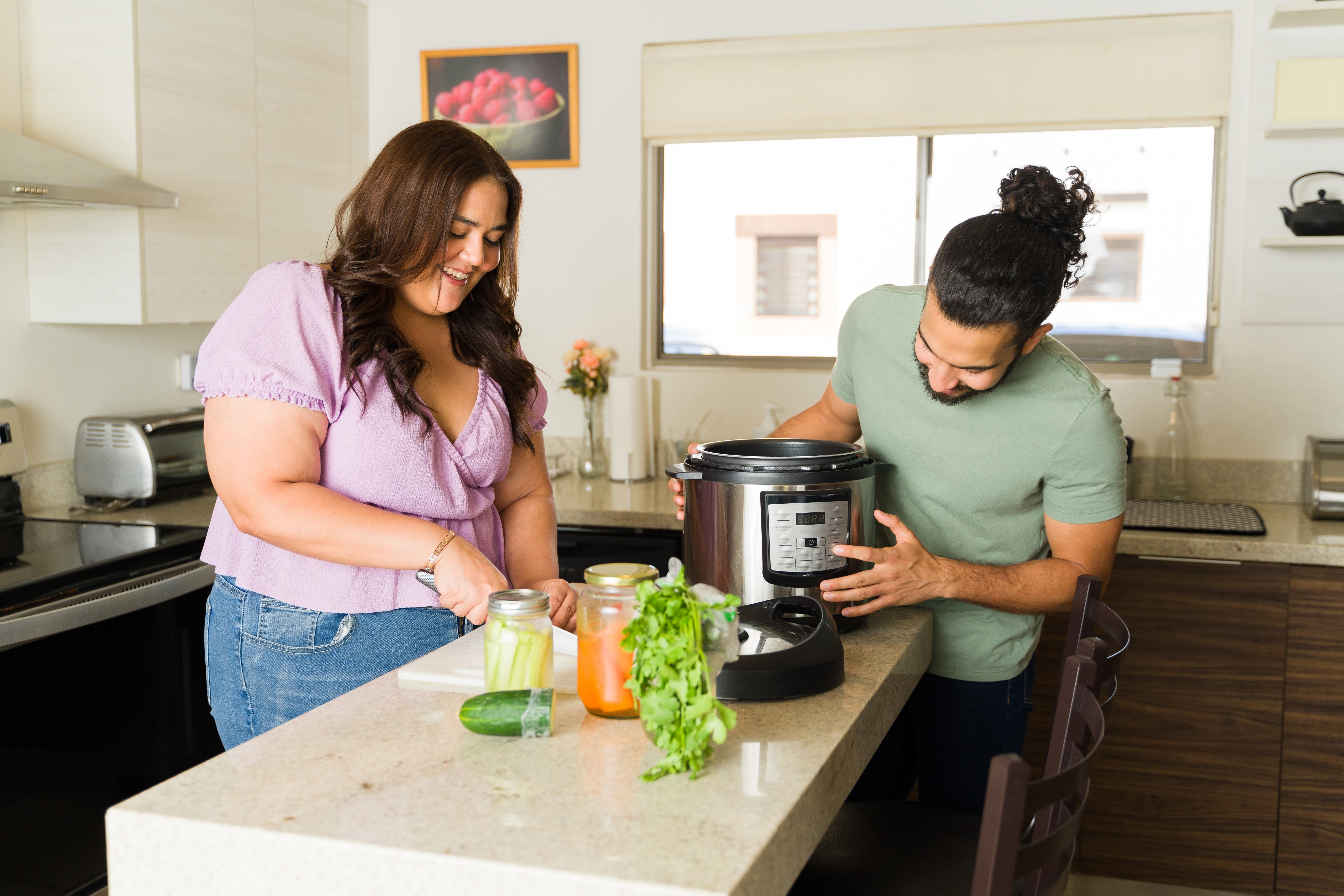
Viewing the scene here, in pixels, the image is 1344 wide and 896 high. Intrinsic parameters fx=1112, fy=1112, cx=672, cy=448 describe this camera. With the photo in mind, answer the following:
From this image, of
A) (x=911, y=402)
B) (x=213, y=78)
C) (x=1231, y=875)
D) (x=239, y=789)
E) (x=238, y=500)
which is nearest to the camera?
(x=239, y=789)

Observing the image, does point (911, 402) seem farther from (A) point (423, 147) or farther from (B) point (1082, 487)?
(A) point (423, 147)

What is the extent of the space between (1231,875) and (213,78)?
2915 mm

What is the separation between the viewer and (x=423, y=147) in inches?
52.7

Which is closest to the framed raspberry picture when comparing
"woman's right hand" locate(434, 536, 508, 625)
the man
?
the man

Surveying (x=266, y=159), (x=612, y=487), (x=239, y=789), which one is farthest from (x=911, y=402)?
(x=266, y=159)

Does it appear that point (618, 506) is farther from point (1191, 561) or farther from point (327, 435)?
point (327, 435)

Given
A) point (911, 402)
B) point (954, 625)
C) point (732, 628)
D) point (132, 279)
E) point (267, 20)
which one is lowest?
point (954, 625)

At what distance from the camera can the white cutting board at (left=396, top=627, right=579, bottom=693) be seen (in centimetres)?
116

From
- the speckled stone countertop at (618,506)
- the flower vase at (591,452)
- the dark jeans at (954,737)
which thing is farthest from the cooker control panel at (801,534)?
the flower vase at (591,452)

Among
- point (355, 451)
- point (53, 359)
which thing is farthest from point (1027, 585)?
point (53, 359)

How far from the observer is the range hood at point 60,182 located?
81.5 inches

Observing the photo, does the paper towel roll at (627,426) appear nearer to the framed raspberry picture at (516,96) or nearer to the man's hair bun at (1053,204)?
the framed raspberry picture at (516,96)

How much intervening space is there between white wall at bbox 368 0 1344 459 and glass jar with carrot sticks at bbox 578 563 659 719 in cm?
211

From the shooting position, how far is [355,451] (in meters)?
1.32
